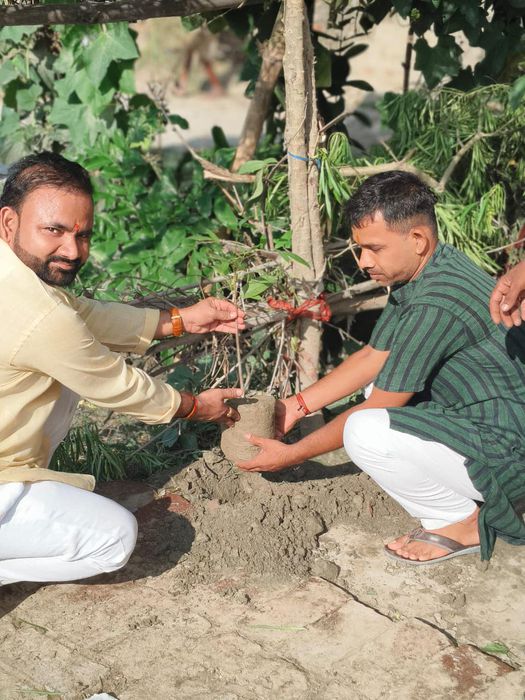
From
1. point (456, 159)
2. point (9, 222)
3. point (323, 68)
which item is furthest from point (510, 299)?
point (323, 68)

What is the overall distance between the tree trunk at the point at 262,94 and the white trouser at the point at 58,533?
237 cm

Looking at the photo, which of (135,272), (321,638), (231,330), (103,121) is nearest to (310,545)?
(321,638)

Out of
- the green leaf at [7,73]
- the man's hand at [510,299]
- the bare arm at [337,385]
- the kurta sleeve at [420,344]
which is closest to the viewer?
the man's hand at [510,299]

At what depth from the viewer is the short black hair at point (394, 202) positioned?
9.70ft

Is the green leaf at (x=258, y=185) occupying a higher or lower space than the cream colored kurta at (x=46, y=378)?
higher

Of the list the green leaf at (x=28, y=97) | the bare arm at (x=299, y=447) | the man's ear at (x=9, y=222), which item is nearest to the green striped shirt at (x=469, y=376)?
the bare arm at (x=299, y=447)

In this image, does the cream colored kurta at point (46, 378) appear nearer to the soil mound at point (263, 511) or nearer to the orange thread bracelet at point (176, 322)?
the orange thread bracelet at point (176, 322)

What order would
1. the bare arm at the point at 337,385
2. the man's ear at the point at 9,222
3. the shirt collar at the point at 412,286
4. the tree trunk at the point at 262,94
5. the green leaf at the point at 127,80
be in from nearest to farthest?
the man's ear at the point at 9,222
the shirt collar at the point at 412,286
the bare arm at the point at 337,385
the tree trunk at the point at 262,94
the green leaf at the point at 127,80

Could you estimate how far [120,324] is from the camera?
128 inches

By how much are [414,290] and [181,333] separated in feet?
2.95

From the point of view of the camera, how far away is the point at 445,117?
426 cm

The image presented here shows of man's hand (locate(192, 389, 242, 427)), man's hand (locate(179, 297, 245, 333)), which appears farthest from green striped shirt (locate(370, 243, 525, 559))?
man's hand (locate(179, 297, 245, 333))

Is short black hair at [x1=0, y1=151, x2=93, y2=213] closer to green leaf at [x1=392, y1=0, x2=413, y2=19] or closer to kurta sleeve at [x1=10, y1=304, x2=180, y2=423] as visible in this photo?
kurta sleeve at [x1=10, y1=304, x2=180, y2=423]

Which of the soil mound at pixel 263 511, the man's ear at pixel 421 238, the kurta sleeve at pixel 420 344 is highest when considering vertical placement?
the man's ear at pixel 421 238
